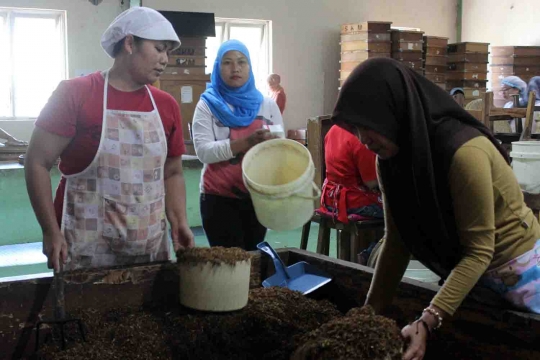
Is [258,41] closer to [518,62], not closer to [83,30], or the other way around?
[83,30]

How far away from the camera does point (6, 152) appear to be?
16.9 feet

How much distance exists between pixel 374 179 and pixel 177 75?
391 centimetres

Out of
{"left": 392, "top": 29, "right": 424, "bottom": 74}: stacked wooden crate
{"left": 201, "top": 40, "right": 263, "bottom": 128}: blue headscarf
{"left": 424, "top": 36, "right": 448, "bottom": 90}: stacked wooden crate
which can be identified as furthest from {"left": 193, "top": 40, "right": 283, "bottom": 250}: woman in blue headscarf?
{"left": 424, "top": 36, "right": 448, "bottom": 90}: stacked wooden crate

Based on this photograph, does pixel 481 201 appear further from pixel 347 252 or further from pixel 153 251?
pixel 347 252

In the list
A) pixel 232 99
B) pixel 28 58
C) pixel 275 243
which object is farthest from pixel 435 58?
pixel 232 99

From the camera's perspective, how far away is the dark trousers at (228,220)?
7.99 ft

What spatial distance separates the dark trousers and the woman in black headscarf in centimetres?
109

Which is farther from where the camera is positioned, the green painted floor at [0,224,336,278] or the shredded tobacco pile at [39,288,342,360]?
the green painted floor at [0,224,336,278]

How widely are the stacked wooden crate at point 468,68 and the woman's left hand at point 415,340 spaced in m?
8.08

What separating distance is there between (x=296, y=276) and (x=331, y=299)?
152mm

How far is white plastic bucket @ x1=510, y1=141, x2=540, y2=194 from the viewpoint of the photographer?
332cm

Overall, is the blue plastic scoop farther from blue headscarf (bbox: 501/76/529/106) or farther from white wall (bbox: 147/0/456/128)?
white wall (bbox: 147/0/456/128)

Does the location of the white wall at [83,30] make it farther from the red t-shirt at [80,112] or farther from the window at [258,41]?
the red t-shirt at [80,112]

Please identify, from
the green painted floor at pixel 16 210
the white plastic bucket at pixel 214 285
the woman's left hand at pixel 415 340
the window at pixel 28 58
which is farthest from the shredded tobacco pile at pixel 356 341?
the window at pixel 28 58
